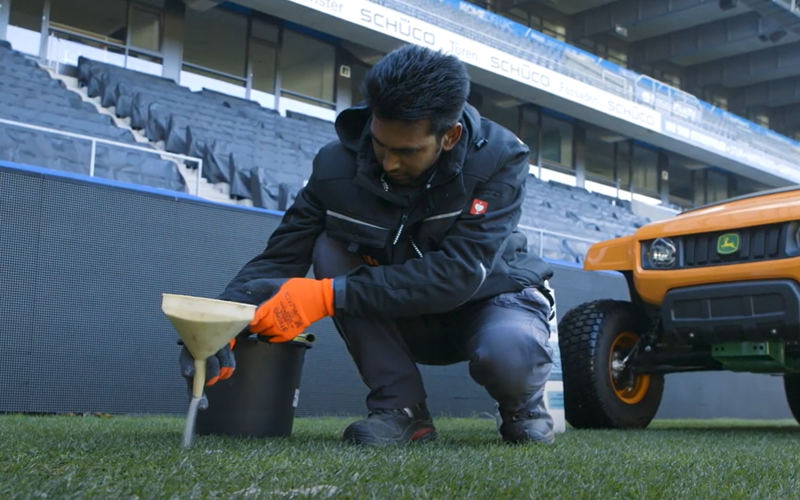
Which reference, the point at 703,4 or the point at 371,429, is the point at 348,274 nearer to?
the point at 371,429

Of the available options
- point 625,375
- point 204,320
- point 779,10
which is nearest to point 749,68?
point 779,10

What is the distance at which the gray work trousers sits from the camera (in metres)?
2.16

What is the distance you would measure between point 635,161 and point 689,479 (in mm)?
17928

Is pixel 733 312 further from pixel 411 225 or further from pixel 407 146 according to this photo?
pixel 407 146

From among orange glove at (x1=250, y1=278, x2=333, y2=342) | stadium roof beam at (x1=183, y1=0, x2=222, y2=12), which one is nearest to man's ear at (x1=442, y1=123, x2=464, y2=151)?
orange glove at (x1=250, y1=278, x2=333, y2=342)

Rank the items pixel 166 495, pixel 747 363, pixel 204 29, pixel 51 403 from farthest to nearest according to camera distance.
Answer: pixel 204 29
pixel 51 403
pixel 747 363
pixel 166 495

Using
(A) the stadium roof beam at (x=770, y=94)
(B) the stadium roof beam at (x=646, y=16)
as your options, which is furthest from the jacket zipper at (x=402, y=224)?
(A) the stadium roof beam at (x=770, y=94)

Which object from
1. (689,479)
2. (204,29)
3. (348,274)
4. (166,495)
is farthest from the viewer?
(204,29)

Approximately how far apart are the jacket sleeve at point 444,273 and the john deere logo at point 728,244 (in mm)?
1344

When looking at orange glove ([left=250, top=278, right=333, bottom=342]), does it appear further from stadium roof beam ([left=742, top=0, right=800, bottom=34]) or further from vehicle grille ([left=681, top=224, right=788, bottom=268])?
stadium roof beam ([left=742, top=0, right=800, bottom=34])

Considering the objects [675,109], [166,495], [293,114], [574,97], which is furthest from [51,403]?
[675,109]

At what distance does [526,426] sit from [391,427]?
14.9 inches

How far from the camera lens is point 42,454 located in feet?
5.45

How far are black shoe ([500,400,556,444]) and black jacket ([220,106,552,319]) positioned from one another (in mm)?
325
